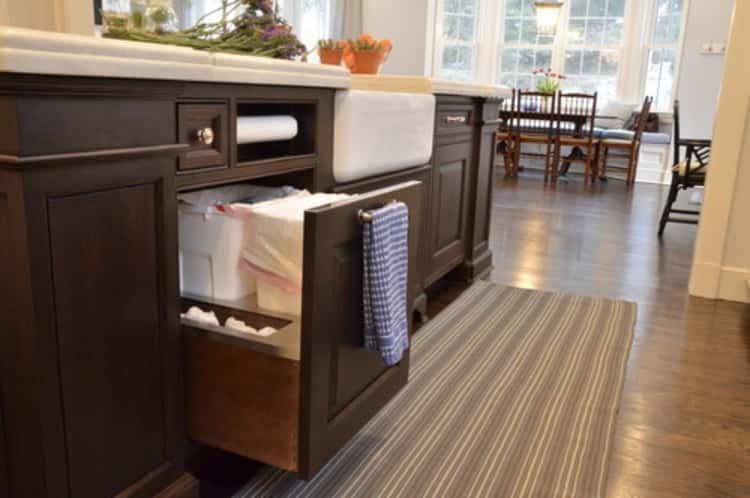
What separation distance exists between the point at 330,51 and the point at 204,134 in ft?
4.24

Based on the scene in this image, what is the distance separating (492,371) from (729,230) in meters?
1.62

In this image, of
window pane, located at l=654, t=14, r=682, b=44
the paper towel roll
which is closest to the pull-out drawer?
A: the paper towel roll

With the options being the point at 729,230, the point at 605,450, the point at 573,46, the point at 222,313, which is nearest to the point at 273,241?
the point at 222,313

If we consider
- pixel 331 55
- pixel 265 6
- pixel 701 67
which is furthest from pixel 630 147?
pixel 265 6

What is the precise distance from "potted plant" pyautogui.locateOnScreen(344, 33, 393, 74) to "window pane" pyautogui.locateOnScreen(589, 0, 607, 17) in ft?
20.0

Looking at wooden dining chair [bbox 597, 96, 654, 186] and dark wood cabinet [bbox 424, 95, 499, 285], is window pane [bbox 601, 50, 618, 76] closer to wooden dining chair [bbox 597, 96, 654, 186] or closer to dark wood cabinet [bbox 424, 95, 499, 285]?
wooden dining chair [bbox 597, 96, 654, 186]

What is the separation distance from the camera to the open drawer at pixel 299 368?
3.84 ft

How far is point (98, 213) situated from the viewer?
1021 millimetres

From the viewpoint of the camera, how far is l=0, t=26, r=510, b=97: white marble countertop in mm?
857

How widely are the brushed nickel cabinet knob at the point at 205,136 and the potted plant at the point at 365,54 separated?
53.1 inches

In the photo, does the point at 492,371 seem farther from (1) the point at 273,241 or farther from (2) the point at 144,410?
(2) the point at 144,410

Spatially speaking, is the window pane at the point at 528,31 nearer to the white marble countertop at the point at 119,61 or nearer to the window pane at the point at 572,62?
the window pane at the point at 572,62

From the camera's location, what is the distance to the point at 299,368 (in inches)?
46.1

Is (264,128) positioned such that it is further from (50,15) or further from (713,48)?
(713,48)
